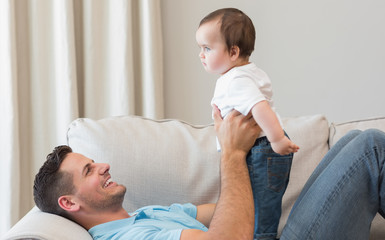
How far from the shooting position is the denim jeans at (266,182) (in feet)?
4.63

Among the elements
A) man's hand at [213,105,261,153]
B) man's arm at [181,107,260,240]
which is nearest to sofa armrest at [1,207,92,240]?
man's arm at [181,107,260,240]

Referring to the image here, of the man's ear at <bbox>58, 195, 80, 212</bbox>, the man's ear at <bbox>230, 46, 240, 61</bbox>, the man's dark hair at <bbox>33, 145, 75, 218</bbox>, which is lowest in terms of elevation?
the man's ear at <bbox>58, 195, 80, 212</bbox>

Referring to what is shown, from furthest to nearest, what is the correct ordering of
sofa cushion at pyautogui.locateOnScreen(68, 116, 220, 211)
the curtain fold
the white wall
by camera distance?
the white wall, the curtain fold, sofa cushion at pyautogui.locateOnScreen(68, 116, 220, 211)

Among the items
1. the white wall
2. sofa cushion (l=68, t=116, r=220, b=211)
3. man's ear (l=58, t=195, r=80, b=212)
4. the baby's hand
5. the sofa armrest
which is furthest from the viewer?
the white wall

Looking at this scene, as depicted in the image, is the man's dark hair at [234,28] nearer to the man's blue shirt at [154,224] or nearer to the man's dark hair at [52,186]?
the man's blue shirt at [154,224]

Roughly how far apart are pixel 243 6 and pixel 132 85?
30.5 inches

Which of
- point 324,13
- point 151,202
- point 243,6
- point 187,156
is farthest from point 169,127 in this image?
point 324,13

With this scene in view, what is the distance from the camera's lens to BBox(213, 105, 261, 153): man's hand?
1.41 meters

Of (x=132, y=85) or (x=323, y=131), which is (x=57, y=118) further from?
(x=323, y=131)

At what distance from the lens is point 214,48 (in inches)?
54.5

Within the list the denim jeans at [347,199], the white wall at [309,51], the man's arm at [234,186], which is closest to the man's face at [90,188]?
the man's arm at [234,186]

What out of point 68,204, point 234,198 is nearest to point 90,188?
point 68,204

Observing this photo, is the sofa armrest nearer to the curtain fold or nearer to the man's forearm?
the man's forearm

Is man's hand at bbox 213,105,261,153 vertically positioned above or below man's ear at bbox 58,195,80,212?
above
